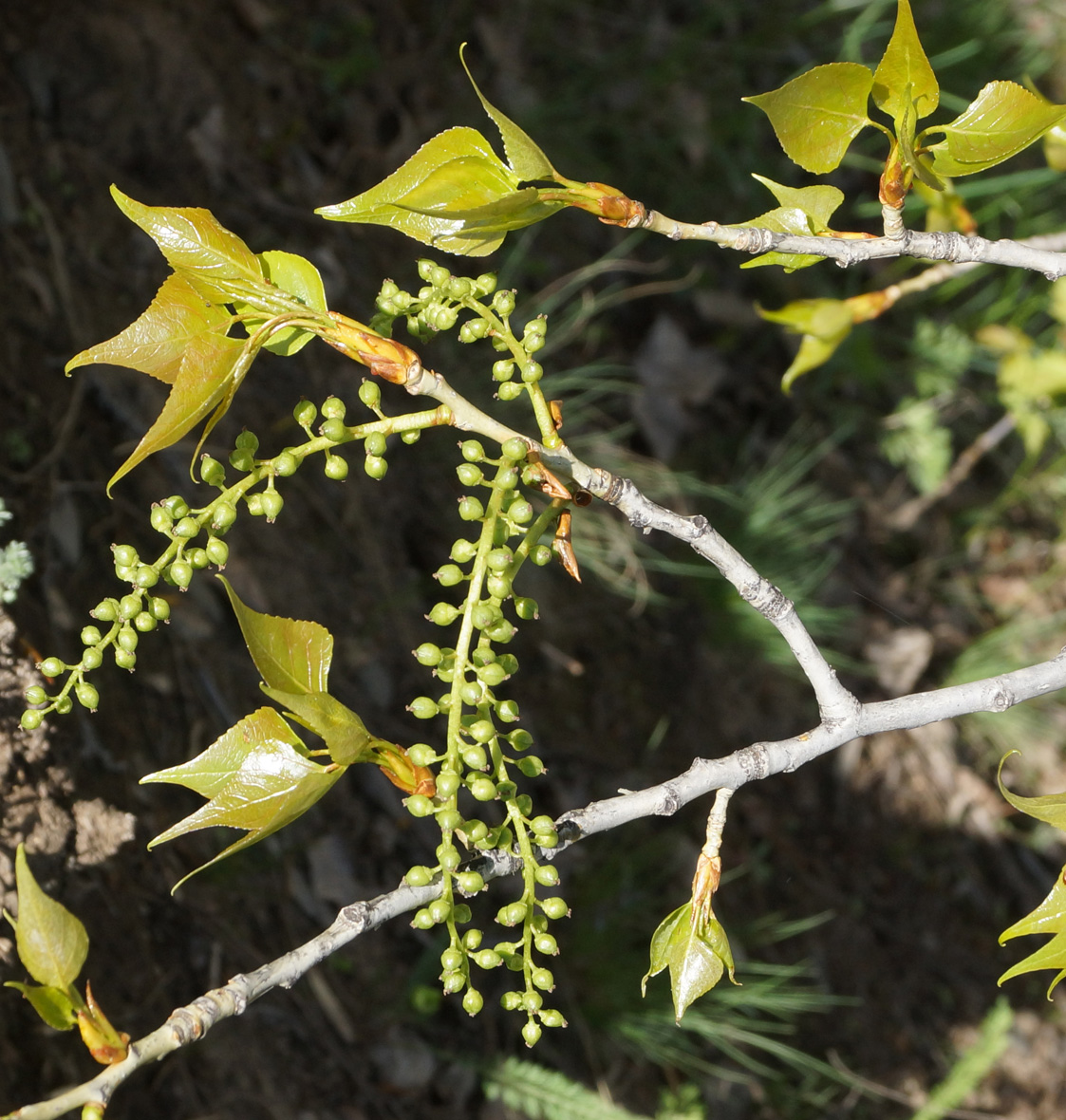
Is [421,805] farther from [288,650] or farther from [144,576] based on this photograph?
[144,576]

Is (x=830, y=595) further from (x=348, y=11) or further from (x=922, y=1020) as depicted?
(x=348, y=11)

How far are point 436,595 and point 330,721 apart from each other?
1.66 m

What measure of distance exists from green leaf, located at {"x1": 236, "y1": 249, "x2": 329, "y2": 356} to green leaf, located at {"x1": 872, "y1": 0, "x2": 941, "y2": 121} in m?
0.52

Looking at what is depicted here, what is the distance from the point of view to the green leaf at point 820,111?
932 millimetres

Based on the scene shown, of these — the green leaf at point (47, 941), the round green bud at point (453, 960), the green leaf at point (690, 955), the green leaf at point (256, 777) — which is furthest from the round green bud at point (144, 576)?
the green leaf at point (690, 955)

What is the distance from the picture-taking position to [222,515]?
0.80 metres

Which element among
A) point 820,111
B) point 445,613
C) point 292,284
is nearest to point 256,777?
point 445,613

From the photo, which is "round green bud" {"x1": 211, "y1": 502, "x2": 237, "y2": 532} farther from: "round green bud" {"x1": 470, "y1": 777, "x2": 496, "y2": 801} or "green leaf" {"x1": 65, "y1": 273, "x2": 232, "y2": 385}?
"round green bud" {"x1": 470, "y1": 777, "x2": 496, "y2": 801}

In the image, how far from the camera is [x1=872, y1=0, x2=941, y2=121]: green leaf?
0.90 metres

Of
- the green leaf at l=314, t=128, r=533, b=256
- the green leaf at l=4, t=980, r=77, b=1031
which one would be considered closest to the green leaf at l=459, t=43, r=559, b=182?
the green leaf at l=314, t=128, r=533, b=256

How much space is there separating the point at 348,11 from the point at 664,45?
1.05 metres

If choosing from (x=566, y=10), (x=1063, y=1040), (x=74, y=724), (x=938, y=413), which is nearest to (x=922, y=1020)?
(x=1063, y=1040)

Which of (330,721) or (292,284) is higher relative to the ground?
(292,284)

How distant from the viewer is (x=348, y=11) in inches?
108
